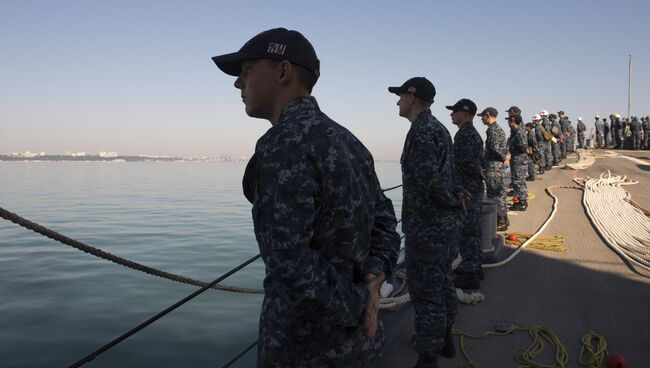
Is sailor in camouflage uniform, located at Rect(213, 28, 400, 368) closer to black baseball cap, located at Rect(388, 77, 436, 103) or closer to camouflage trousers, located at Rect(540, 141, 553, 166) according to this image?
black baseball cap, located at Rect(388, 77, 436, 103)

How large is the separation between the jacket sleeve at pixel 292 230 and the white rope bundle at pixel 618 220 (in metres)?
5.55

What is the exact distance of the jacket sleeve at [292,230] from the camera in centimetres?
134

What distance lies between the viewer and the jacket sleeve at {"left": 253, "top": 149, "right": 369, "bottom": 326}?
4.39ft

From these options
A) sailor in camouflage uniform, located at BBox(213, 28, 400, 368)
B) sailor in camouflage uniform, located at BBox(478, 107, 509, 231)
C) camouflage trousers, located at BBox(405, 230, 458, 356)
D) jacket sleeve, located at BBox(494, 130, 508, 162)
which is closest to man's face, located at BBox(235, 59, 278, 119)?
sailor in camouflage uniform, located at BBox(213, 28, 400, 368)

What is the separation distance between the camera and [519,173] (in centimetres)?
923

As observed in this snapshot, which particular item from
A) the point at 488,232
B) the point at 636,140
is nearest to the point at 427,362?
the point at 488,232

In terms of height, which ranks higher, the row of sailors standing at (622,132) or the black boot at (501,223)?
the row of sailors standing at (622,132)

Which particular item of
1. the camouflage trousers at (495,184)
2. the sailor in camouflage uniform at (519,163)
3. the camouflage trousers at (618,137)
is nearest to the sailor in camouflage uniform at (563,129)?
the camouflage trousers at (618,137)

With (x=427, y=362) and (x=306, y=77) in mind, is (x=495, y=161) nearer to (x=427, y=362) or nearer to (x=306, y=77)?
(x=427, y=362)

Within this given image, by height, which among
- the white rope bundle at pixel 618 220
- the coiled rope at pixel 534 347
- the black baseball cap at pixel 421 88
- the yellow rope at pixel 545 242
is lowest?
the coiled rope at pixel 534 347

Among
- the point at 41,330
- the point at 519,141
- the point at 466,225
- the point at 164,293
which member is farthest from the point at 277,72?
the point at 164,293

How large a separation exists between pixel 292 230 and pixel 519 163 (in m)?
9.04

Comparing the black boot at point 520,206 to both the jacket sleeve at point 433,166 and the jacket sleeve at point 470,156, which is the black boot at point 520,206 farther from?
the jacket sleeve at point 433,166

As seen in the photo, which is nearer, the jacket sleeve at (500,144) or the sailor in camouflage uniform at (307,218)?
the sailor in camouflage uniform at (307,218)
